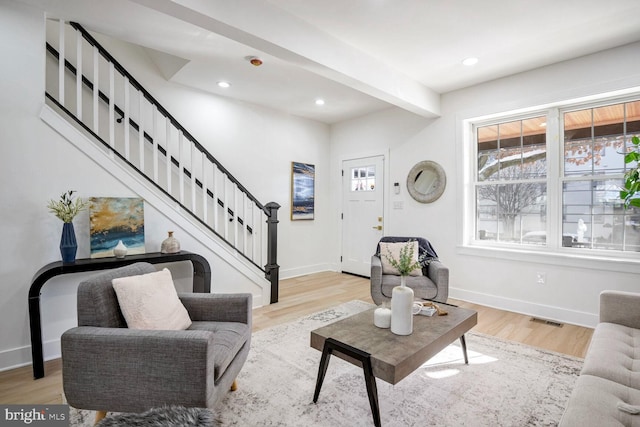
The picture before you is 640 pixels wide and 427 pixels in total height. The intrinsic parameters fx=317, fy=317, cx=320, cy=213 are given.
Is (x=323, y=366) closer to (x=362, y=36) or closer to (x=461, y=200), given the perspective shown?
(x=362, y=36)

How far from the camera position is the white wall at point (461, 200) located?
3.13 m

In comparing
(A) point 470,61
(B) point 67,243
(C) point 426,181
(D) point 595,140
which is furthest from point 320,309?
(D) point 595,140

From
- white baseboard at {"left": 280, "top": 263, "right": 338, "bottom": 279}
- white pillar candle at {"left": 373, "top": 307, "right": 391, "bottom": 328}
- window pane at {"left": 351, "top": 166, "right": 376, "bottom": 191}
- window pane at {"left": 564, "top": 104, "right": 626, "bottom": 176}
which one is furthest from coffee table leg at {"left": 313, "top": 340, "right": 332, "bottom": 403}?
window pane at {"left": 351, "top": 166, "right": 376, "bottom": 191}

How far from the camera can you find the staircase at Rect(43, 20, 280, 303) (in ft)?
9.39

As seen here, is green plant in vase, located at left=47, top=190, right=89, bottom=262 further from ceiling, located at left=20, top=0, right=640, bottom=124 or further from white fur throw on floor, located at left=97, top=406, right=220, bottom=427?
white fur throw on floor, located at left=97, top=406, right=220, bottom=427

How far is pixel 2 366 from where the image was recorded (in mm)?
2367

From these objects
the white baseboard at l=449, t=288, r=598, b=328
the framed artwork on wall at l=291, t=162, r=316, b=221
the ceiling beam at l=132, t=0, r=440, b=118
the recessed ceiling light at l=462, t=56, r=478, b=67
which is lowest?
the white baseboard at l=449, t=288, r=598, b=328

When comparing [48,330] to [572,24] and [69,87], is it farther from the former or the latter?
[572,24]

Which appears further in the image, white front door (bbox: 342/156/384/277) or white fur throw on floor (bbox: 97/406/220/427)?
white front door (bbox: 342/156/384/277)

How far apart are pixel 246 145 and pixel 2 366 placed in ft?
11.3

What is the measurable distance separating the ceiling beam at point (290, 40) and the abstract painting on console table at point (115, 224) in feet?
5.42

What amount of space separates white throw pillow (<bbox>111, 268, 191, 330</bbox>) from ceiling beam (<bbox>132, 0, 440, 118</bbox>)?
1687 mm

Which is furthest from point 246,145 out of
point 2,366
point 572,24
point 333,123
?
point 572,24

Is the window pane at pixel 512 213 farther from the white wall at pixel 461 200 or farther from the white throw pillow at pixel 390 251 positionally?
the white throw pillow at pixel 390 251
